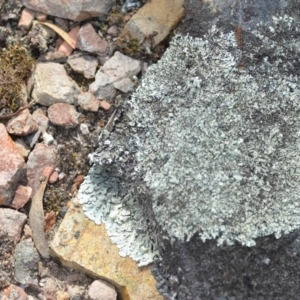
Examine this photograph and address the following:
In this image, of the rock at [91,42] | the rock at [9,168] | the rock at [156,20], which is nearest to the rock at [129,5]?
the rock at [156,20]

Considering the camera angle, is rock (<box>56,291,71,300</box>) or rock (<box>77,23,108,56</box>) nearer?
rock (<box>56,291,71,300</box>)

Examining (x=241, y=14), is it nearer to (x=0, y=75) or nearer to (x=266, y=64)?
(x=266, y=64)

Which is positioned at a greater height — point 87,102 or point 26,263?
point 87,102

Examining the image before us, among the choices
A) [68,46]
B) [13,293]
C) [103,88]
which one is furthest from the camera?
[68,46]

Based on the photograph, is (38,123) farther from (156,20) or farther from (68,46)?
(156,20)

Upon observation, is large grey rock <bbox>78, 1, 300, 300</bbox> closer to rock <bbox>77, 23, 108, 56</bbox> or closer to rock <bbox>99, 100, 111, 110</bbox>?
rock <bbox>99, 100, 111, 110</bbox>

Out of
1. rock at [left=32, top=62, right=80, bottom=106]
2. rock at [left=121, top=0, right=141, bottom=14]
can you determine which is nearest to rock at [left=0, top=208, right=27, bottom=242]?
rock at [left=32, top=62, right=80, bottom=106]

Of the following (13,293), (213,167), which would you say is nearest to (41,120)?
(13,293)
